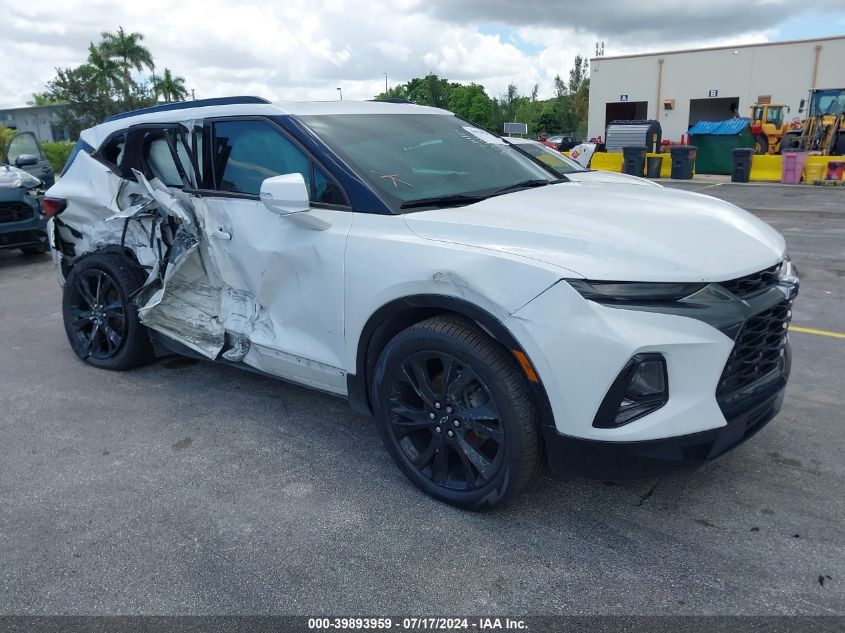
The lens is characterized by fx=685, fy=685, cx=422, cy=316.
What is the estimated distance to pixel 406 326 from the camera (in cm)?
313

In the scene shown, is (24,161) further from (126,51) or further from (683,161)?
(126,51)

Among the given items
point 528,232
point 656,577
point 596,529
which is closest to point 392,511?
point 596,529

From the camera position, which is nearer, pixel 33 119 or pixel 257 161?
pixel 257 161

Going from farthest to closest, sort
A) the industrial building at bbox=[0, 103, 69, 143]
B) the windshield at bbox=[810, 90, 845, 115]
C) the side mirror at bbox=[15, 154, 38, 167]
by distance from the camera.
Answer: the industrial building at bbox=[0, 103, 69, 143], the windshield at bbox=[810, 90, 845, 115], the side mirror at bbox=[15, 154, 38, 167]

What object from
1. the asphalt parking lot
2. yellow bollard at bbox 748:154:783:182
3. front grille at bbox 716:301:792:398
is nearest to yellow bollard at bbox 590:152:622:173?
yellow bollard at bbox 748:154:783:182

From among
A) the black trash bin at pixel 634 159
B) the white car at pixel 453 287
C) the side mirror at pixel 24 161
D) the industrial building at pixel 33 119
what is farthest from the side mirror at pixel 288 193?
the industrial building at pixel 33 119

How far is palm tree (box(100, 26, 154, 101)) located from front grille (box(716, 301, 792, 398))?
61580 mm

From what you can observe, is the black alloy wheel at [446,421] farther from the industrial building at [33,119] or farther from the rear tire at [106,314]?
the industrial building at [33,119]

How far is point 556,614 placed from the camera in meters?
2.42

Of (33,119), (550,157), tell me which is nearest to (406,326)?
(550,157)

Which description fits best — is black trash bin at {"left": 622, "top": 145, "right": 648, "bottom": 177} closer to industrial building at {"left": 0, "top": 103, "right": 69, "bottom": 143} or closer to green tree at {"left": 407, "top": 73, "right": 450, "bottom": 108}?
green tree at {"left": 407, "top": 73, "right": 450, "bottom": 108}

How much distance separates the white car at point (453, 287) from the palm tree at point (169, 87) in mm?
67357

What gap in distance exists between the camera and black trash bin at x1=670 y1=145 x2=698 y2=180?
71.2ft

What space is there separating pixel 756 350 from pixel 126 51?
6403 centimetres
